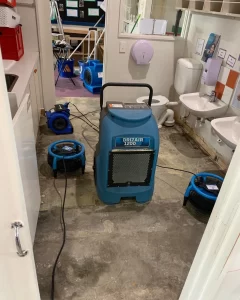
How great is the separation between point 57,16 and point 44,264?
5.00 m

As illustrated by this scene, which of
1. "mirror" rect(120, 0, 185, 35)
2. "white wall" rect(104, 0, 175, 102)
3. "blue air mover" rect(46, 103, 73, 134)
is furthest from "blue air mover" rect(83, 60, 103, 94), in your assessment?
"blue air mover" rect(46, 103, 73, 134)

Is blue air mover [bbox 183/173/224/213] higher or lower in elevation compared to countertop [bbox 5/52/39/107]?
lower

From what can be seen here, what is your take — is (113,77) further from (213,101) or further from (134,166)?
(134,166)

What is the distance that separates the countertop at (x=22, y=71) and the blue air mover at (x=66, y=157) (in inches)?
24.4

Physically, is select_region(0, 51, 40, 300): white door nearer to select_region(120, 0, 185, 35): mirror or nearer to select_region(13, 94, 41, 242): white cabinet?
select_region(13, 94, 41, 242): white cabinet

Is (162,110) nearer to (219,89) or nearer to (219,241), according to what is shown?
(219,89)

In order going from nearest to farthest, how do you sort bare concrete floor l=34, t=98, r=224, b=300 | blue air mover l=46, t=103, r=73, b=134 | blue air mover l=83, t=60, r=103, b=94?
bare concrete floor l=34, t=98, r=224, b=300 → blue air mover l=46, t=103, r=73, b=134 → blue air mover l=83, t=60, r=103, b=94

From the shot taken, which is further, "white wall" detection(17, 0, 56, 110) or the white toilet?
the white toilet

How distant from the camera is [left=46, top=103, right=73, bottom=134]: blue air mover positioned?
2.99 metres

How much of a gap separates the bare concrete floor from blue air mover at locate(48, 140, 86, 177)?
113 millimetres

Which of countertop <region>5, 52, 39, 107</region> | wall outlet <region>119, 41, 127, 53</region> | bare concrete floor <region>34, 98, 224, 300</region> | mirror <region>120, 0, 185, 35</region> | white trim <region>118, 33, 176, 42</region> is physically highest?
mirror <region>120, 0, 185, 35</region>

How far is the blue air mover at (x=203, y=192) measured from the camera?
6.26 feet

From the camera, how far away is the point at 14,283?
82 cm

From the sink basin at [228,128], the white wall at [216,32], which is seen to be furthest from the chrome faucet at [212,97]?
the sink basin at [228,128]
